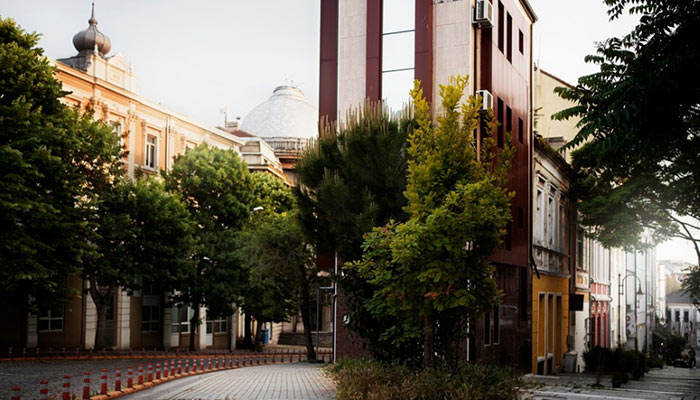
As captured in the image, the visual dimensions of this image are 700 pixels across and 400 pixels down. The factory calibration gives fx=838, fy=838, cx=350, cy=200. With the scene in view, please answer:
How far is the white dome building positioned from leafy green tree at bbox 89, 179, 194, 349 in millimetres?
39274

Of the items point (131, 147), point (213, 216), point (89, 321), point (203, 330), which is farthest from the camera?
point (203, 330)

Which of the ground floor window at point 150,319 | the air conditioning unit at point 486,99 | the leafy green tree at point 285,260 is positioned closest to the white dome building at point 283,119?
the ground floor window at point 150,319

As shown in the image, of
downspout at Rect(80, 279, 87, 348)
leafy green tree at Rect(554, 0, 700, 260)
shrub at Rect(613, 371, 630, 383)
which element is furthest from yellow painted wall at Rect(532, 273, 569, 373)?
downspout at Rect(80, 279, 87, 348)

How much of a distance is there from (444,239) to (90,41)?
31203mm

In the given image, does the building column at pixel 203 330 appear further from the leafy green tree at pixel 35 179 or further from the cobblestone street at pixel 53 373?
the leafy green tree at pixel 35 179

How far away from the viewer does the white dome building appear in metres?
76.5

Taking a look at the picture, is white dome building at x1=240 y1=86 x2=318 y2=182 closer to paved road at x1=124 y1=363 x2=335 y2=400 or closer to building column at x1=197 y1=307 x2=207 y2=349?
building column at x1=197 y1=307 x2=207 y2=349

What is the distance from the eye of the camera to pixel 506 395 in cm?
1398

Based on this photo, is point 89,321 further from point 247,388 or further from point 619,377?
point 619,377

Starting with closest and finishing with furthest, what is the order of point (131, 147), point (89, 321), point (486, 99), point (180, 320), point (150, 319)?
point (486, 99) → point (89, 321) → point (131, 147) → point (150, 319) → point (180, 320)

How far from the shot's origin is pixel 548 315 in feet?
118

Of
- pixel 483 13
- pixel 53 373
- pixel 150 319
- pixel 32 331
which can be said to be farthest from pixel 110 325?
pixel 483 13

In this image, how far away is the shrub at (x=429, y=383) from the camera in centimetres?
1372

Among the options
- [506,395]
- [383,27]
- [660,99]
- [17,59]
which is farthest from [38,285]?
[660,99]
